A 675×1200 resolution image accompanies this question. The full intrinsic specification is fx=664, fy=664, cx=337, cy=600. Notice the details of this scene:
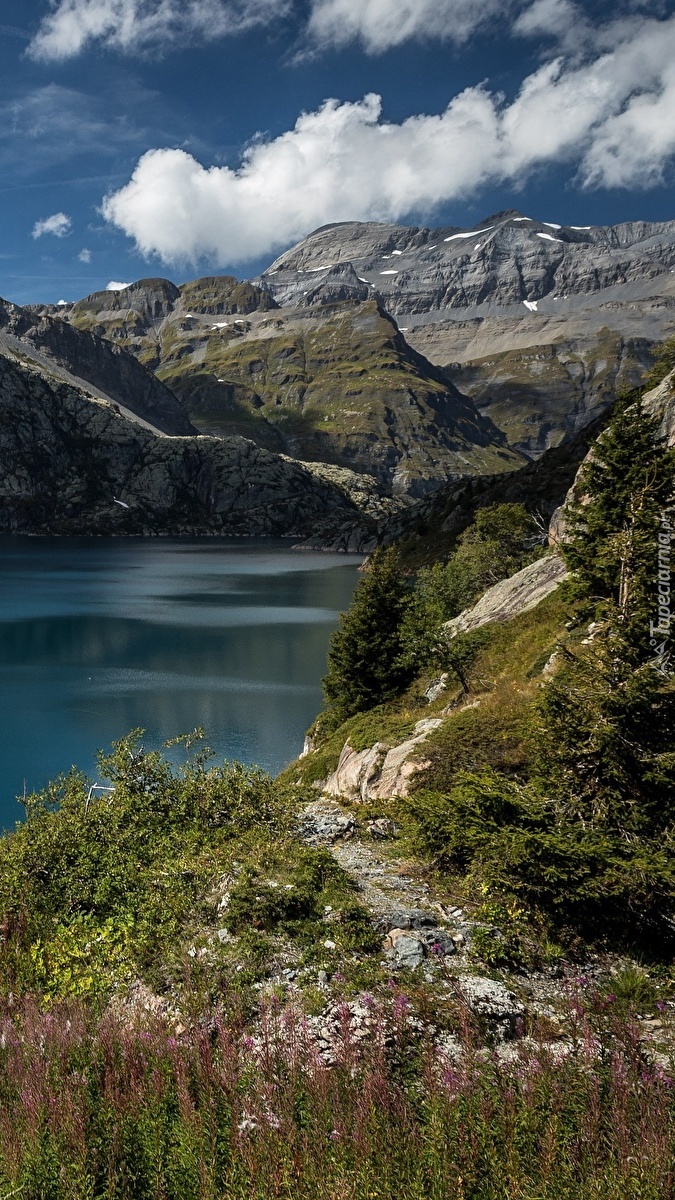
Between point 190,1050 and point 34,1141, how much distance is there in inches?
64.3

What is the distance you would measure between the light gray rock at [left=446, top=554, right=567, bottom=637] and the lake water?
1615cm

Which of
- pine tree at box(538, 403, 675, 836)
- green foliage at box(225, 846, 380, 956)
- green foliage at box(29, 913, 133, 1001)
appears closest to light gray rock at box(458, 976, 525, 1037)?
green foliage at box(225, 846, 380, 956)

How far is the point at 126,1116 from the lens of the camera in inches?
240

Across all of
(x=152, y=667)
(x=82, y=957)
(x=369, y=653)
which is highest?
(x=369, y=653)

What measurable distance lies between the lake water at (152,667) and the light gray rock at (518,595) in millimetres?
16154

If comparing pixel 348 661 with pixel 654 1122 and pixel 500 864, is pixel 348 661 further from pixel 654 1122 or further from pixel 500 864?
pixel 654 1122

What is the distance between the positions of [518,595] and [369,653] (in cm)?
979

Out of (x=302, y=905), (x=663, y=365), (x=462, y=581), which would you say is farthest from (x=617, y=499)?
(x=462, y=581)

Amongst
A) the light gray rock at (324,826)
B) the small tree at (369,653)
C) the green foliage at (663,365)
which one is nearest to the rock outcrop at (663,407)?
the green foliage at (663,365)

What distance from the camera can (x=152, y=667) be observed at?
73938 mm

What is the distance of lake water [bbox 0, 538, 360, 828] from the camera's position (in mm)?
49906

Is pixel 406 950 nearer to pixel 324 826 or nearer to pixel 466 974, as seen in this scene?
pixel 466 974

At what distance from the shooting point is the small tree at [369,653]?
37.8 m

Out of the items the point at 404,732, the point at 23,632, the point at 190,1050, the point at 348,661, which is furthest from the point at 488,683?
the point at 23,632
